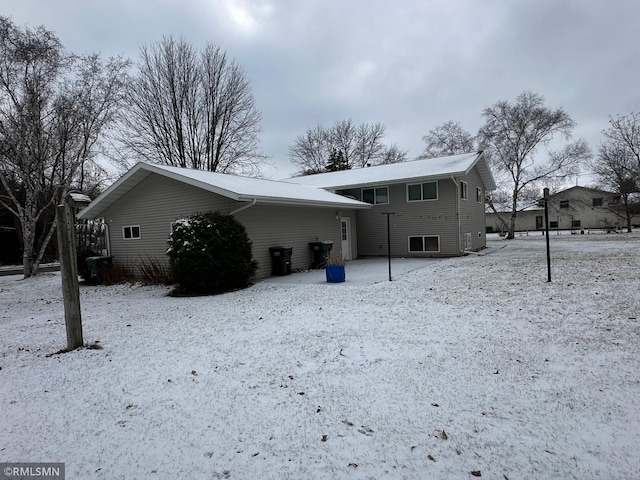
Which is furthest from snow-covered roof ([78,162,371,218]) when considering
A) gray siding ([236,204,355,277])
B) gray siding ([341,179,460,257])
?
gray siding ([341,179,460,257])

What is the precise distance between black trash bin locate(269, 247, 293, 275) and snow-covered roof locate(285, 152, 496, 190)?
7204 mm

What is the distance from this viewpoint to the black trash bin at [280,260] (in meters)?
11.5

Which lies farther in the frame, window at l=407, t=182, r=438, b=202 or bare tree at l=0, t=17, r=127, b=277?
window at l=407, t=182, r=438, b=202

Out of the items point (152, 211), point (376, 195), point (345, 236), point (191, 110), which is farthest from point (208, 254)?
point (191, 110)

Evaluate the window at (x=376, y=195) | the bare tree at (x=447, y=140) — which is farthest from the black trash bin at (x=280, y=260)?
the bare tree at (x=447, y=140)

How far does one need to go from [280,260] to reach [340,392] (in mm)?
8423

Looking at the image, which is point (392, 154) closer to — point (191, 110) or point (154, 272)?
point (191, 110)

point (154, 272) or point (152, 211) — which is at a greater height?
point (152, 211)

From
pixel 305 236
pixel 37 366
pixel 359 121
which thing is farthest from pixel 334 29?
pixel 359 121

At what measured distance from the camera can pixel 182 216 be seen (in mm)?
11398

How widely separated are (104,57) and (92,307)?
1303 centimetres

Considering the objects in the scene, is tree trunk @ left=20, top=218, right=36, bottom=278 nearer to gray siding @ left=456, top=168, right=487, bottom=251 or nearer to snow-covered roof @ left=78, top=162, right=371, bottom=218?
snow-covered roof @ left=78, top=162, right=371, bottom=218

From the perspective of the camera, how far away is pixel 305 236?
522 inches

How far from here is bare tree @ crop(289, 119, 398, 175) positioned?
35.7 metres
